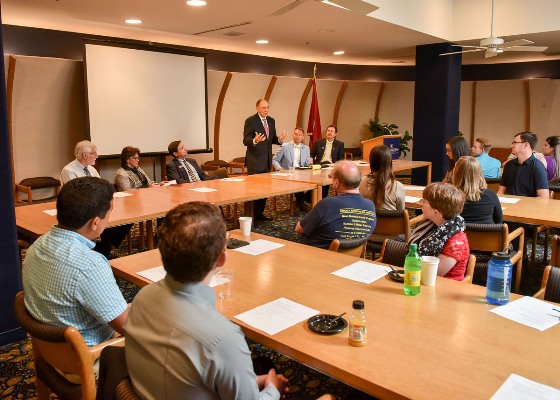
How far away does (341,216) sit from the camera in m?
3.46

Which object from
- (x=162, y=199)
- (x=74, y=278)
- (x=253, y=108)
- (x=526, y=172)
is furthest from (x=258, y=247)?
(x=253, y=108)

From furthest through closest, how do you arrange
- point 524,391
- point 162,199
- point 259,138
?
point 259,138 < point 162,199 < point 524,391

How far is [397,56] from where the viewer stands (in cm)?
1116

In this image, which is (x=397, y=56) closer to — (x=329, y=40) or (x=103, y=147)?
(x=329, y=40)

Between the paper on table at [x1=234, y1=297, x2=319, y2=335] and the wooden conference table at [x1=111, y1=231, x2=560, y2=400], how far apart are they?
3 centimetres

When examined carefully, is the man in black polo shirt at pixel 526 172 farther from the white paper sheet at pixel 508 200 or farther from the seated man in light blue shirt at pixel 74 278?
the seated man in light blue shirt at pixel 74 278

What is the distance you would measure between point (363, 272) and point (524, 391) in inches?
46.3

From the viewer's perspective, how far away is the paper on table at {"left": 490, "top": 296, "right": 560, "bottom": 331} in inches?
77.0

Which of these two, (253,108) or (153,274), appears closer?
(153,274)

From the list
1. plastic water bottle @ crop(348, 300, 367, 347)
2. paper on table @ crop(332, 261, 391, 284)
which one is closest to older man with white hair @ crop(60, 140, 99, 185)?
paper on table @ crop(332, 261, 391, 284)

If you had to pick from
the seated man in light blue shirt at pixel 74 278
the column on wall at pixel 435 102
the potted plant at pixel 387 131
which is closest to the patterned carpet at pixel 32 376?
the seated man in light blue shirt at pixel 74 278

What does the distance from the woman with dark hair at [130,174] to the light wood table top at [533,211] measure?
316 centimetres

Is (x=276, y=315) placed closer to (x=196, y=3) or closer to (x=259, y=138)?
(x=196, y=3)

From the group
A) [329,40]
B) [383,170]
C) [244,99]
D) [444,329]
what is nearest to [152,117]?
[244,99]
